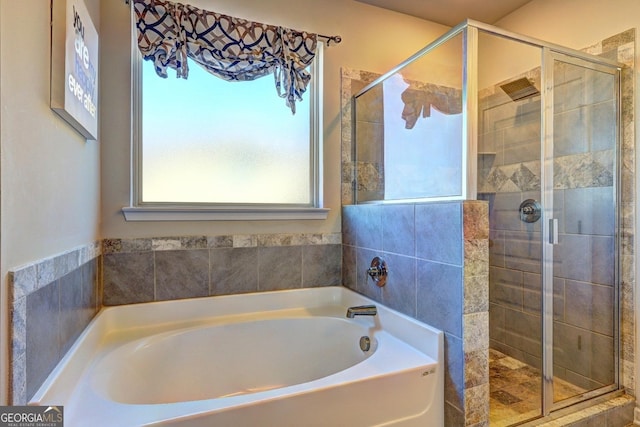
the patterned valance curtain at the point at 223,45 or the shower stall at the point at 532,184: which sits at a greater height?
the patterned valance curtain at the point at 223,45

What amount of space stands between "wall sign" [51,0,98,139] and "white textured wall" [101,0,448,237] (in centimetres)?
27

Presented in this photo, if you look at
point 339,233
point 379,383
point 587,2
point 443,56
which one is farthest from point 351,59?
point 379,383

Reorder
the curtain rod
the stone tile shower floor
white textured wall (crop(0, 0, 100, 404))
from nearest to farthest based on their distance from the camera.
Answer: white textured wall (crop(0, 0, 100, 404)) → the stone tile shower floor → the curtain rod

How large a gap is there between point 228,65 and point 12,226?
1402 millimetres

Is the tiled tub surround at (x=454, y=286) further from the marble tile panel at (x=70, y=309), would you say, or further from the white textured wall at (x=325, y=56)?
the marble tile panel at (x=70, y=309)

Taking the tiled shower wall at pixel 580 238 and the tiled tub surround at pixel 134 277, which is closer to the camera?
the tiled tub surround at pixel 134 277

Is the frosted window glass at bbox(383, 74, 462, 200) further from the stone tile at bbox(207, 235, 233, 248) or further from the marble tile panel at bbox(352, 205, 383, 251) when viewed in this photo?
the stone tile at bbox(207, 235, 233, 248)

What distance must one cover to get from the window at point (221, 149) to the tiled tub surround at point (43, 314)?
1.90 ft

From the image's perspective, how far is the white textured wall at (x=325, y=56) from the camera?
1.74 meters

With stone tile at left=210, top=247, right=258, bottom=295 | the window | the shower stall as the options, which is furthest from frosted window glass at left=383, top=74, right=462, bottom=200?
stone tile at left=210, top=247, right=258, bottom=295

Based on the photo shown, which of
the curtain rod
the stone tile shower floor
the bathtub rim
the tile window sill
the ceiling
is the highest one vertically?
the ceiling

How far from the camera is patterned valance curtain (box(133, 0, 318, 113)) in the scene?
5.48ft

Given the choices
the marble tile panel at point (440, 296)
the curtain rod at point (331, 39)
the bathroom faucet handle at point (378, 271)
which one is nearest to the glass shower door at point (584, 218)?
the marble tile panel at point (440, 296)

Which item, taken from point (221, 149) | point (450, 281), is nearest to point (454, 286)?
point (450, 281)
